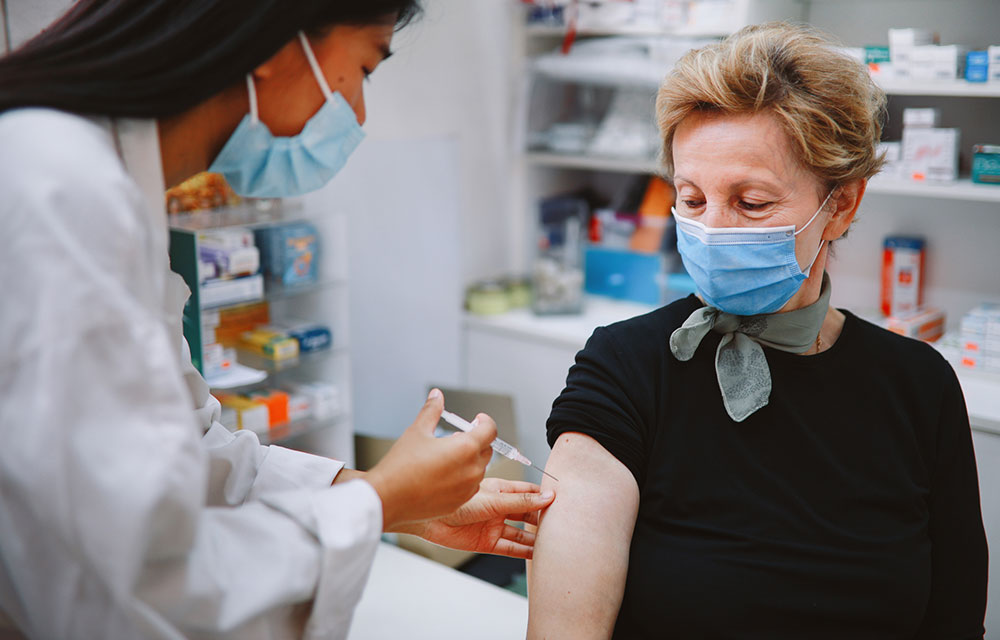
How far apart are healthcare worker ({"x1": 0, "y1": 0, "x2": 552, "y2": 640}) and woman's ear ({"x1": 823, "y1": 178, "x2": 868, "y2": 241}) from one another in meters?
0.85

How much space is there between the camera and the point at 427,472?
3.10 ft

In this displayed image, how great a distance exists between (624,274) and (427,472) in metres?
2.68

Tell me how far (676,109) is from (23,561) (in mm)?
1199

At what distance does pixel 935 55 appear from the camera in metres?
2.59

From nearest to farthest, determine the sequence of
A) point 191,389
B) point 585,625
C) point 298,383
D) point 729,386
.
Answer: point 191,389 < point 585,625 < point 729,386 < point 298,383

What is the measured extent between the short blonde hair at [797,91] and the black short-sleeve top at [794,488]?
0.35 meters

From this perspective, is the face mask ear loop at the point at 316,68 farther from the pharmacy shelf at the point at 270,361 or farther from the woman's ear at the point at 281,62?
the pharmacy shelf at the point at 270,361

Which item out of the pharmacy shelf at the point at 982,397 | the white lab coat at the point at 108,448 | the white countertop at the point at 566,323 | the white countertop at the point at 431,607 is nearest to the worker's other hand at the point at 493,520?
the white lab coat at the point at 108,448

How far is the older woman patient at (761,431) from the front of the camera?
1.30 m

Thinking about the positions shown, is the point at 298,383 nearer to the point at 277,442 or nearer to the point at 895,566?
the point at 277,442

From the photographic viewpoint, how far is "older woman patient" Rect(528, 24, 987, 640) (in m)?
1.30

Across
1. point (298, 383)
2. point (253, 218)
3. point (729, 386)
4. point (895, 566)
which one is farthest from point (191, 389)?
point (298, 383)

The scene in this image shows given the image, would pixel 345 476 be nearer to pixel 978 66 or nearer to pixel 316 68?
pixel 316 68

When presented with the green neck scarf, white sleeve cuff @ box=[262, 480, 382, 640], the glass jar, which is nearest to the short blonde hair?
the green neck scarf
